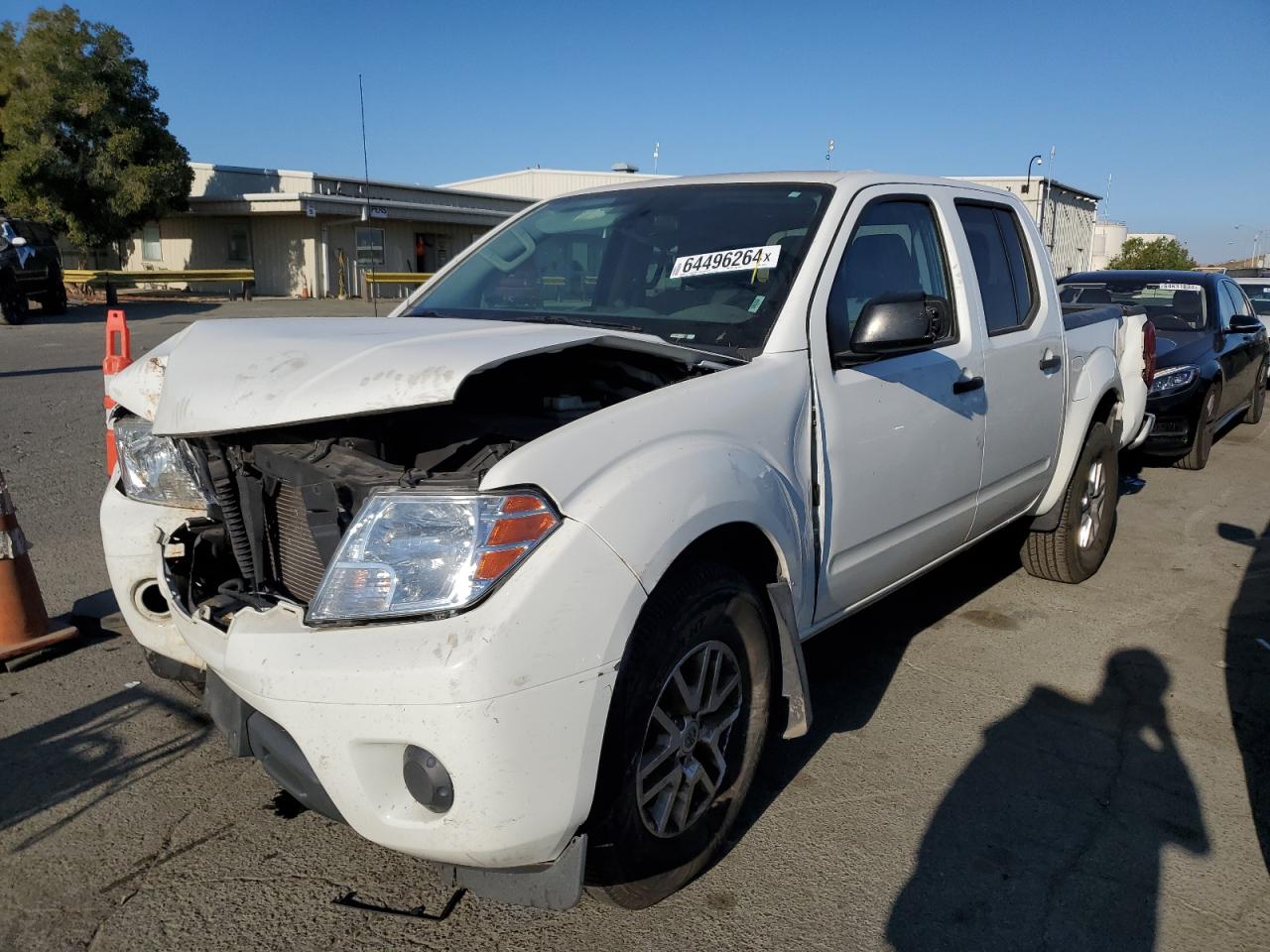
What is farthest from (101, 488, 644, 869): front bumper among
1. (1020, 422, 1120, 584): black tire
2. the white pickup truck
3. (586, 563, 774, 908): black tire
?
(1020, 422, 1120, 584): black tire

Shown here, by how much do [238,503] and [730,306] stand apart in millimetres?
1607

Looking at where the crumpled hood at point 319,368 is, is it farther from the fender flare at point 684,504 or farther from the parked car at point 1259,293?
the parked car at point 1259,293

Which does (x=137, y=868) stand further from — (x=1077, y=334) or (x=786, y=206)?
(x=1077, y=334)

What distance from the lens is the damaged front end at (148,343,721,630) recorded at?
212 cm

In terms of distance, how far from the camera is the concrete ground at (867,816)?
8.45 feet

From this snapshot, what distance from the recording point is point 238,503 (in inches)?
109

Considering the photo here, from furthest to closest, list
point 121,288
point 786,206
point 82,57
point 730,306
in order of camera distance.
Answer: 1. point 121,288
2. point 82,57
3. point 786,206
4. point 730,306

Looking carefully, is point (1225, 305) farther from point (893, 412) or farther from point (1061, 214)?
point (1061, 214)

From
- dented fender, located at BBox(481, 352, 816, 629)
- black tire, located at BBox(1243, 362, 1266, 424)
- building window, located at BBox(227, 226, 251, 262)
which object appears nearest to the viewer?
dented fender, located at BBox(481, 352, 816, 629)

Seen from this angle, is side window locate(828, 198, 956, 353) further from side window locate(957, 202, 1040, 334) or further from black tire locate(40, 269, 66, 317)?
black tire locate(40, 269, 66, 317)

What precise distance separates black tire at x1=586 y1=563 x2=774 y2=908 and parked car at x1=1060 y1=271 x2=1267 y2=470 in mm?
6762

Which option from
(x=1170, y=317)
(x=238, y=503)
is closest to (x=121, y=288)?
(x=1170, y=317)

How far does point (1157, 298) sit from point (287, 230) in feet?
100

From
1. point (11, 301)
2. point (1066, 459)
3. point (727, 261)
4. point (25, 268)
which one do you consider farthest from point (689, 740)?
point (25, 268)
